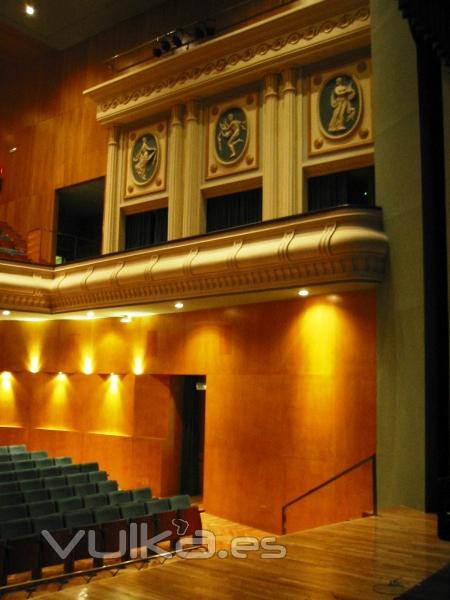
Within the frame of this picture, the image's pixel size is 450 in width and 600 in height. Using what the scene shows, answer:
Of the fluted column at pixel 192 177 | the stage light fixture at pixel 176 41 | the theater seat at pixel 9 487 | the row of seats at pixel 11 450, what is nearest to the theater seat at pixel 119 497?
the theater seat at pixel 9 487

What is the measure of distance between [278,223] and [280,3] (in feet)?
16.8

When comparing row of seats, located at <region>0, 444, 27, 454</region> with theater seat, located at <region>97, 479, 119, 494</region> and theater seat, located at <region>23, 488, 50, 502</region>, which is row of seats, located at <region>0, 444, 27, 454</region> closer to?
theater seat, located at <region>97, 479, 119, 494</region>

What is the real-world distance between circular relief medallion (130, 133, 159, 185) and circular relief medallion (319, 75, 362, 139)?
3.86 meters

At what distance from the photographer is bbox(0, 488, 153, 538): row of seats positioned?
735 cm

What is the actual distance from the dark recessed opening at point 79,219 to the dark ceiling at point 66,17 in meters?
3.71

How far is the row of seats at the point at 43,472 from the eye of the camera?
9.25 meters

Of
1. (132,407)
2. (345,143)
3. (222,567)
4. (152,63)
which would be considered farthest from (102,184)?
(222,567)

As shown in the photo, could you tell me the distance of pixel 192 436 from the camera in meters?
12.2

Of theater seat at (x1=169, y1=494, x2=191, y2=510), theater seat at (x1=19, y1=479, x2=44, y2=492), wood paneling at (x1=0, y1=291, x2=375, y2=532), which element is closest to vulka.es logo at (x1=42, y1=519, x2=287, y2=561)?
theater seat at (x1=169, y1=494, x2=191, y2=510)

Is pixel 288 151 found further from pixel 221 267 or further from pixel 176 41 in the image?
pixel 176 41

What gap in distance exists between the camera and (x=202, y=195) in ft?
39.8

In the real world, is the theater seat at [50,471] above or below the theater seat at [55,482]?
above

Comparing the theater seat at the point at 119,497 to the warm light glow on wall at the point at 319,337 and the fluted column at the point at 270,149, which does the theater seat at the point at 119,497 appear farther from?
the fluted column at the point at 270,149

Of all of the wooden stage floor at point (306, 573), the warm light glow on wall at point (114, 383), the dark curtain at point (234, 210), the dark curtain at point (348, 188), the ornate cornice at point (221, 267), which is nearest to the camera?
the wooden stage floor at point (306, 573)
